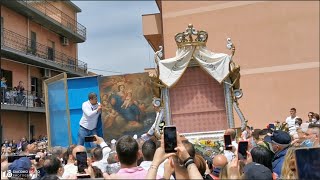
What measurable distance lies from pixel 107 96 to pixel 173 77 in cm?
182

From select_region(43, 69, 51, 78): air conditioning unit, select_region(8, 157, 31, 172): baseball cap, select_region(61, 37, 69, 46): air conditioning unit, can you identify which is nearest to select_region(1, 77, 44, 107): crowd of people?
select_region(43, 69, 51, 78): air conditioning unit

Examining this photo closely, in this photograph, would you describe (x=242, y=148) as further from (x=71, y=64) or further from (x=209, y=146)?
(x=71, y=64)

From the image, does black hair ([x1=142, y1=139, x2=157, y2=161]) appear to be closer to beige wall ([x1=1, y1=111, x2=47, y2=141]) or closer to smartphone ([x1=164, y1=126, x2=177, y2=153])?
smartphone ([x1=164, y1=126, x2=177, y2=153])

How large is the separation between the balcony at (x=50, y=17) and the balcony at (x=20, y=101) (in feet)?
19.0

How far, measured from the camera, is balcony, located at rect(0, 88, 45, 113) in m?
23.1

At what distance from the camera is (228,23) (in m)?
17.7

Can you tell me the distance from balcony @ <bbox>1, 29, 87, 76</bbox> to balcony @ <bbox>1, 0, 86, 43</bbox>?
1.79m

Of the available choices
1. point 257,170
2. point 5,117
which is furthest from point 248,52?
point 5,117

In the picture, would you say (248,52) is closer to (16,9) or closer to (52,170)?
(52,170)

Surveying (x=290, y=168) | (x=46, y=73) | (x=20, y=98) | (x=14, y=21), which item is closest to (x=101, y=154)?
(x=290, y=168)

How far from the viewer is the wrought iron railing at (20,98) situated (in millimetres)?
23172

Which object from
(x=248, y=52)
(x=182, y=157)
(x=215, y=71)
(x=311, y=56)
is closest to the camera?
(x=182, y=157)

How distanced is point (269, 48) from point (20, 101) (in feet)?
53.0

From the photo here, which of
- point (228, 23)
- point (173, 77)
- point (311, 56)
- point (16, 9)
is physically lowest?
point (173, 77)
